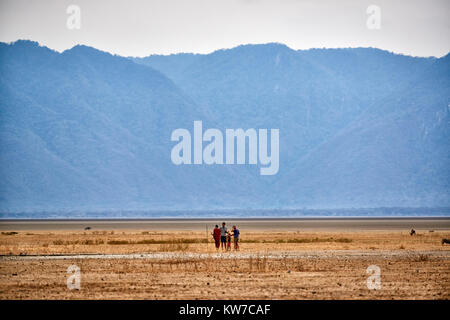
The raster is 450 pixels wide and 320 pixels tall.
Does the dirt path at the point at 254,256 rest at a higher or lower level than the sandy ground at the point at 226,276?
lower

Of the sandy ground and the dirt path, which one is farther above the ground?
the sandy ground

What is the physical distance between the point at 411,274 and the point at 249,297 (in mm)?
9059

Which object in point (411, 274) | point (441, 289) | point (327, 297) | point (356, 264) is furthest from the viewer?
point (356, 264)

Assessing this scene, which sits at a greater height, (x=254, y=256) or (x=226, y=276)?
(x=226, y=276)

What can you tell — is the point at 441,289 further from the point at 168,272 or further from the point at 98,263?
the point at 98,263

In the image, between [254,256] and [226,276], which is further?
[254,256]

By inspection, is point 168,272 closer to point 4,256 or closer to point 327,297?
point 327,297

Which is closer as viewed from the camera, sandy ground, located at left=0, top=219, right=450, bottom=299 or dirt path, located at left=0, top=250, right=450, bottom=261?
sandy ground, located at left=0, top=219, right=450, bottom=299

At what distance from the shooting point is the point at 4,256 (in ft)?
139

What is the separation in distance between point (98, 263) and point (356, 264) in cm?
1129

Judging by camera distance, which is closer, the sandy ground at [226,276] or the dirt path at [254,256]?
the sandy ground at [226,276]

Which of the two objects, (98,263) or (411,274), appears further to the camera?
(98,263)
